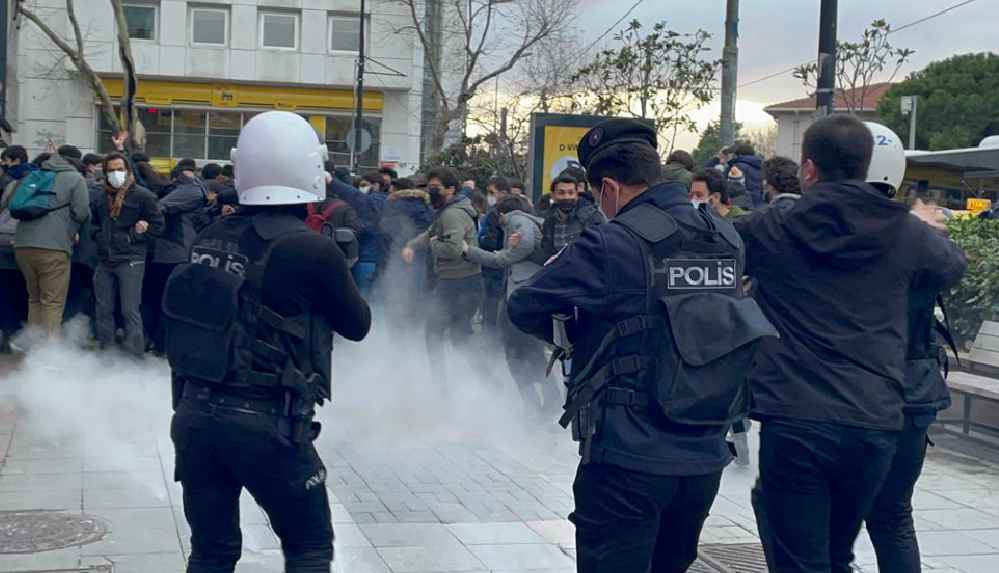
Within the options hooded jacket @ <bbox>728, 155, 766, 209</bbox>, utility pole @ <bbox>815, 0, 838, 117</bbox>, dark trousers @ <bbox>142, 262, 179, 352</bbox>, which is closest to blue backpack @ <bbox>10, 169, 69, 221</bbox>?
dark trousers @ <bbox>142, 262, 179, 352</bbox>

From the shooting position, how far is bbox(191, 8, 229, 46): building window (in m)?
45.3

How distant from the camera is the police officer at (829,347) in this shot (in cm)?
429

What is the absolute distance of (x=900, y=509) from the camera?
4781mm

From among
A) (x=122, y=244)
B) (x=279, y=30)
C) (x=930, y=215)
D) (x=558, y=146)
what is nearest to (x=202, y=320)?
(x=930, y=215)

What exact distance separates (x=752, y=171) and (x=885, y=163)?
282 inches

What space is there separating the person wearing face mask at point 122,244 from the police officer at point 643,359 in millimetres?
8567

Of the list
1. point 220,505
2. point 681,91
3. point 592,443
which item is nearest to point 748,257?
point 592,443

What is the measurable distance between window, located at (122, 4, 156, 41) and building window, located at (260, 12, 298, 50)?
3.70 m

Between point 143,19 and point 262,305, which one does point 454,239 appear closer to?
point 262,305

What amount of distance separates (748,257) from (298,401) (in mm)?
1591

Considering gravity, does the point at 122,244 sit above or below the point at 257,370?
above

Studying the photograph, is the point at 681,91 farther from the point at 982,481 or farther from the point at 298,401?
the point at 298,401

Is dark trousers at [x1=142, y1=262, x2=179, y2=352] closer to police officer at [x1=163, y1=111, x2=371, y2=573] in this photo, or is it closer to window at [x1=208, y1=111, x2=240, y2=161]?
police officer at [x1=163, y1=111, x2=371, y2=573]

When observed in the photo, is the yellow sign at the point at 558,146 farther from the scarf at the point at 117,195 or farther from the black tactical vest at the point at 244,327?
the black tactical vest at the point at 244,327
